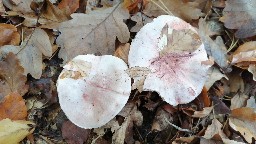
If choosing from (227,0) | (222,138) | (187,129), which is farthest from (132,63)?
(227,0)

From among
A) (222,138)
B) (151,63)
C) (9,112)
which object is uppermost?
(151,63)

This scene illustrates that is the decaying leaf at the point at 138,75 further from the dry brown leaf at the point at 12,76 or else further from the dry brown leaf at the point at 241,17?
the dry brown leaf at the point at 241,17

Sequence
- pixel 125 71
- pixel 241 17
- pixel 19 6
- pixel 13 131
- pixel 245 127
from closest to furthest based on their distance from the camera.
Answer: pixel 13 131 → pixel 125 71 → pixel 245 127 → pixel 19 6 → pixel 241 17

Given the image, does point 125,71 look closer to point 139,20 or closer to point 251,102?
point 139,20

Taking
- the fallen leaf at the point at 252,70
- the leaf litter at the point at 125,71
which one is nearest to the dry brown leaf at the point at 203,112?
the leaf litter at the point at 125,71

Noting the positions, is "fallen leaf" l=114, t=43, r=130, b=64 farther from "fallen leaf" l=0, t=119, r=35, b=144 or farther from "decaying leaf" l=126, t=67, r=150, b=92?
"fallen leaf" l=0, t=119, r=35, b=144

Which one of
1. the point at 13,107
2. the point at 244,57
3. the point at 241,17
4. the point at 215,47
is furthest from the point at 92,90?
the point at 241,17

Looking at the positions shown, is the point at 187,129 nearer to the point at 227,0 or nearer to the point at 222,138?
the point at 222,138
